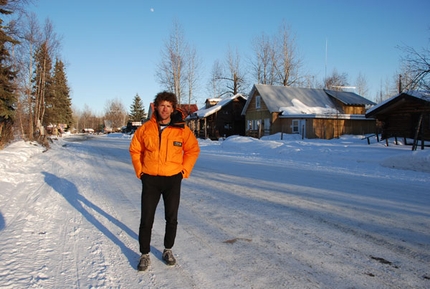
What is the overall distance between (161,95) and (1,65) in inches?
754

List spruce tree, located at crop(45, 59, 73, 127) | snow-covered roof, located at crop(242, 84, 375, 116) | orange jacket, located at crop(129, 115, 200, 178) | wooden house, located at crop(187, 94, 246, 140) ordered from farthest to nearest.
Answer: spruce tree, located at crop(45, 59, 73, 127) < wooden house, located at crop(187, 94, 246, 140) < snow-covered roof, located at crop(242, 84, 375, 116) < orange jacket, located at crop(129, 115, 200, 178)

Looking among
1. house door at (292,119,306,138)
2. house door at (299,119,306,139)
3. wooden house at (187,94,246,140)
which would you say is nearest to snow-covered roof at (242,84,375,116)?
house door at (292,119,306,138)

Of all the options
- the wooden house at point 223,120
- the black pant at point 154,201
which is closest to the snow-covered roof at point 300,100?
the wooden house at point 223,120

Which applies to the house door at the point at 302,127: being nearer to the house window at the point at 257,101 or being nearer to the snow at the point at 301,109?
the snow at the point at 301,109

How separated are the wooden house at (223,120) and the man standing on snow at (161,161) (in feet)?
121

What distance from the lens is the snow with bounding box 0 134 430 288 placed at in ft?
10.7

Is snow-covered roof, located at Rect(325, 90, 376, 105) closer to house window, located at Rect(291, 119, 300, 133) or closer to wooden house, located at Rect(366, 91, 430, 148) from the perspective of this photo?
house window, located at Rect(291, 119, 300, 133)

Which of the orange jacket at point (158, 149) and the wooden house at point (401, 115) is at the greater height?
the wooden house at point (401, 115)

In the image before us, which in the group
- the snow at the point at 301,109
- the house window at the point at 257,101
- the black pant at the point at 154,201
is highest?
the house window at the point at 257,101

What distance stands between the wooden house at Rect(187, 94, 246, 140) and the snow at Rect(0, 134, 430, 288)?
32.8m

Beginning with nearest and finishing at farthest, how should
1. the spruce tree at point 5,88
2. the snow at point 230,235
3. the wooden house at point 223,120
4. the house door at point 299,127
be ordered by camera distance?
1. the snow at point 230,235
2. the spruce tree at point 5,88
3. the house door at point 299,127
4. the wooden house at point 223,120

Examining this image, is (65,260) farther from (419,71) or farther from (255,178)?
(419,71)

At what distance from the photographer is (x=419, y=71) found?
12.2 metres

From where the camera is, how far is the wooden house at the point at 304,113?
1233 inches
